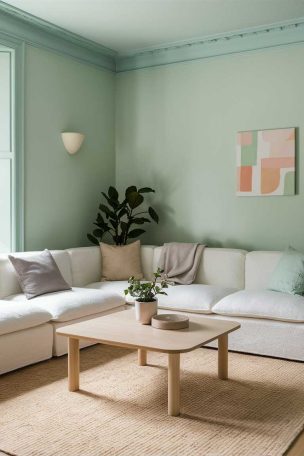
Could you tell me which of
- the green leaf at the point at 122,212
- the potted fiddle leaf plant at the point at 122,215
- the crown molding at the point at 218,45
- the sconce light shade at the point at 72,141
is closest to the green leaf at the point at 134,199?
the potted fiddle leaf plant at the point at 122,215

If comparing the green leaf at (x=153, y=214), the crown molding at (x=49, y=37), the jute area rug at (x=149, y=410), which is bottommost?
the jute area rug at (x=149, y=410)

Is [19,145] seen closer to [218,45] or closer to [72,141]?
[72,141]

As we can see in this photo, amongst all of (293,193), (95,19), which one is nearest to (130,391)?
(293,193)

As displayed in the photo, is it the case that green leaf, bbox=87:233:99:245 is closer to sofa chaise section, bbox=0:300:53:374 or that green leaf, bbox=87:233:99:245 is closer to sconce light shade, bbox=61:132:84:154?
sconce light shade, bbox=61:132:84:154

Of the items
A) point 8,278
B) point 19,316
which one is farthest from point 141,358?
point 8,278

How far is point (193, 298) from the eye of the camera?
421cm

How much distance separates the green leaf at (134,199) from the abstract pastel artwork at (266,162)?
0.95m

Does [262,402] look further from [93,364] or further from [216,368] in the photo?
[93,364]

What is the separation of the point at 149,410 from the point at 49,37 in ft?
11.4

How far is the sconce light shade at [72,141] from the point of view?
16.6ft

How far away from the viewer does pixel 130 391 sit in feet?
10.5

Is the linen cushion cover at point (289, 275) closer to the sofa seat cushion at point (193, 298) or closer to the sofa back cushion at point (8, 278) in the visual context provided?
the sofa seat cushion at point (193, 298)

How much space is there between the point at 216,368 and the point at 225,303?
22.4 inches

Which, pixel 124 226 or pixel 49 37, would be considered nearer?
pixel 49 37
